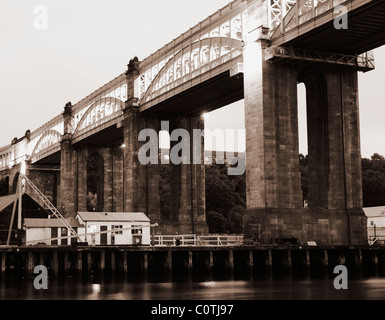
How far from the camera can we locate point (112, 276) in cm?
5447

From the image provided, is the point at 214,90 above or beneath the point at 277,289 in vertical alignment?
above

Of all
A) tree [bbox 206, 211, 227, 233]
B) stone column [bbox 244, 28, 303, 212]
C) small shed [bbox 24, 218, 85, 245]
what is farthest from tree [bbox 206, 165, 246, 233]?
stone column [bbox 244, 28, 303, 212]

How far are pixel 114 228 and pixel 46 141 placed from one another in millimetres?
66329

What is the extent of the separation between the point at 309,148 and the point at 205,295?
30579mm

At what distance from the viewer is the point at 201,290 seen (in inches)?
1710

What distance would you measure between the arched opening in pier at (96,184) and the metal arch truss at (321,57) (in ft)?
185

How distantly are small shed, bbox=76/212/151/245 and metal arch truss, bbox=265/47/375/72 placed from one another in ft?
61.3

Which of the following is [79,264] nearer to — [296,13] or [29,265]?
[29,265]

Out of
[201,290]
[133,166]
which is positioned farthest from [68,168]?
[201,290]

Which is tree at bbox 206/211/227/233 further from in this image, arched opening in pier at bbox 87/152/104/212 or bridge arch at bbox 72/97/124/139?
bridge arch at bbox 72/97/124/139

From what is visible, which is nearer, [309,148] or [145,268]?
[145,268]

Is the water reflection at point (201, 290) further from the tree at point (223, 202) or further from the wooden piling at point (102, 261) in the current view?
the tree at point (223, 202)
